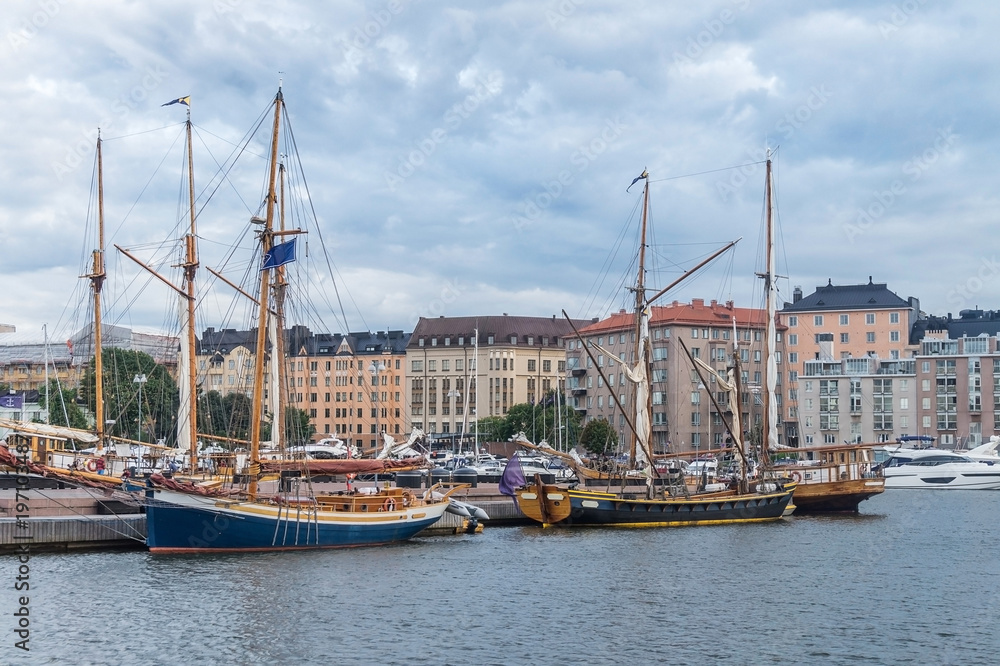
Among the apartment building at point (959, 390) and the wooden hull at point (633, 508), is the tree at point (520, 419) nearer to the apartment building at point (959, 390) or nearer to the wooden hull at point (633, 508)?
the apartment building at point (959, 390)

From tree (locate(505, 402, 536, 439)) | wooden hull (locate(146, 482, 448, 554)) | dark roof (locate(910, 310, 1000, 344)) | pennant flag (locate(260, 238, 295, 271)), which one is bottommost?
wooden hull (locate(146, 482, 448, 554))

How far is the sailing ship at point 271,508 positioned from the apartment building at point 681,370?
332ft

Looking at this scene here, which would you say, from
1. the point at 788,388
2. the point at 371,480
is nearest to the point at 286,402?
the point at 371,480

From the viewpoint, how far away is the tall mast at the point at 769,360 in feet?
275

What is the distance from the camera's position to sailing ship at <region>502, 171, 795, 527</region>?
7031cm

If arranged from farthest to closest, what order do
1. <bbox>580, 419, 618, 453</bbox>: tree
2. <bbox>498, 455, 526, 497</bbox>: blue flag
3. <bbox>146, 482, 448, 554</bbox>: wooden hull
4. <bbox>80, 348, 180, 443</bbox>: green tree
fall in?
<bbox>580, 419, 618, 453</bbox>: tree < <bbox>80, 348, 180, 443</bbox>: green tree < <bbox>498, 455, 526, 497</bbox>: blue flag < <bbox>146, 482, 448, 554</bbox>: wooden hull

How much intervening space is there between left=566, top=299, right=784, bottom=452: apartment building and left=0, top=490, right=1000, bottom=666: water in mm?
104989

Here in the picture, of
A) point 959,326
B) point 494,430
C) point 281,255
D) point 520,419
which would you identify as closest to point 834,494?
point 281,255

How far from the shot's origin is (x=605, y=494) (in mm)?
71375

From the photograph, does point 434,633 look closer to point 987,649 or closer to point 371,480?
point 987,649

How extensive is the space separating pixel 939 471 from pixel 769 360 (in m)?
52.6

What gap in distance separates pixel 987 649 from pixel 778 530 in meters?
37.2

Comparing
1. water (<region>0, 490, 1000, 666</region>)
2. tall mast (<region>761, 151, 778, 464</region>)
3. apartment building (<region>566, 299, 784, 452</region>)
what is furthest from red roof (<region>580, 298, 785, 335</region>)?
water (<region>0, 490, 1000, 666</region>)

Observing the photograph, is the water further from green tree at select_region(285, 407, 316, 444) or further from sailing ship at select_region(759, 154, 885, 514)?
sailing ship at select_region(759, 154, 885, 514)
